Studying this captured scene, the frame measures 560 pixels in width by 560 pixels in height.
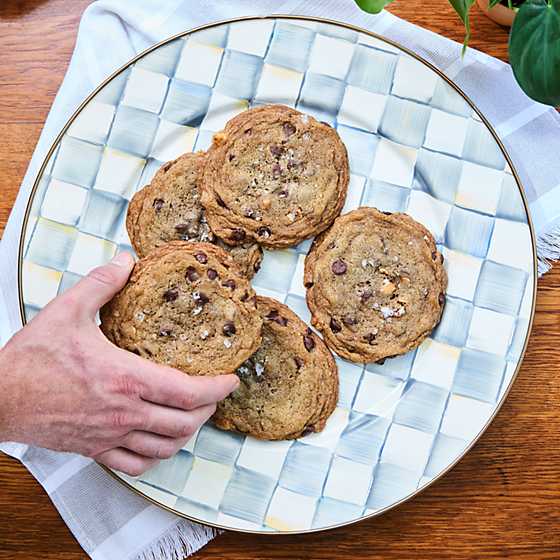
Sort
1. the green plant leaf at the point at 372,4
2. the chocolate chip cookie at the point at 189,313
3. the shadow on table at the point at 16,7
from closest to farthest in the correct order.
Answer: the green plant leaf at the point at 372,4, the chocolate chip cookie at the point at 189,313, the shadow on table at the point at 16,7

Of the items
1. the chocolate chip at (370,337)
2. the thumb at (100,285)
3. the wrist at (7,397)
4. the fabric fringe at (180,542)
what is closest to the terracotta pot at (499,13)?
the chocolate chip at (370,337)

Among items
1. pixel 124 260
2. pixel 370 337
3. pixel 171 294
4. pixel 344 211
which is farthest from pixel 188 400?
pixel 344 211

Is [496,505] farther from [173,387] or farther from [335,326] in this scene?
[173,387]

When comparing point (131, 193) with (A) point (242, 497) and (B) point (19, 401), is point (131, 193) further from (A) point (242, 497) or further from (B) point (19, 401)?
(A) point (242, 497)

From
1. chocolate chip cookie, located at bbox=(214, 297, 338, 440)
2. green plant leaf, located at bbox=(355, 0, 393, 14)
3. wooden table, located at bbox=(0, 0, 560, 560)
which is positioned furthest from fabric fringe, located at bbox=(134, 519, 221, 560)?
green plant leaf, located at bbox=(355, 0, 393, 14)

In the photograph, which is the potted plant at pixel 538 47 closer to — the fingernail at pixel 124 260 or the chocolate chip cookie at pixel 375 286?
the chocolate chip cookie at pixel 375 286
